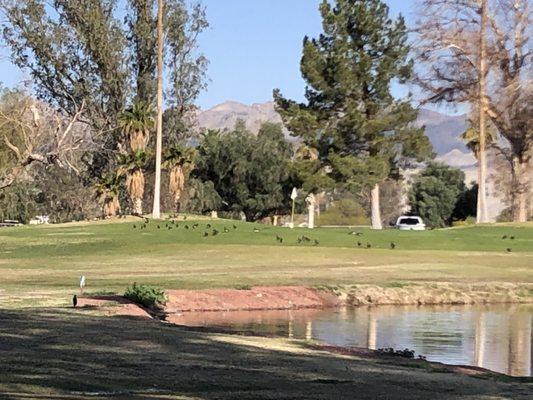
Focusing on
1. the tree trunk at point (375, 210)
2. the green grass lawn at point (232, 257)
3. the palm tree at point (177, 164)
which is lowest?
the green grass lawn at point (232, 257)

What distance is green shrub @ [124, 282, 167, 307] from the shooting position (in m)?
23.9

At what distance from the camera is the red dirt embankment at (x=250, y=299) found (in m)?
26.0

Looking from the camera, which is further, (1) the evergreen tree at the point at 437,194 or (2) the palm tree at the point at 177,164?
(1) the evergreen tree at the point at 437,194

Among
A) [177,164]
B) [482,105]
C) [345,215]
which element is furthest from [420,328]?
[345,215]

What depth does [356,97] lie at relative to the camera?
233 ft

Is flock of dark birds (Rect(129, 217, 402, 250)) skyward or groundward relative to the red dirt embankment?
skyward

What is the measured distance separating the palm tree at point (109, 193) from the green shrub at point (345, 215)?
66.8 metres

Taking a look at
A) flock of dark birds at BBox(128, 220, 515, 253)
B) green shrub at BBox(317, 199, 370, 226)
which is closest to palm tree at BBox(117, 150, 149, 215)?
flock of dark birds at BBox(128, 220, 515, 253)

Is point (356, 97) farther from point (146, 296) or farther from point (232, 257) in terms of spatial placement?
point (146, 296)

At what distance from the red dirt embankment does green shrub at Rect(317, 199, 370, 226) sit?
97.2 metres

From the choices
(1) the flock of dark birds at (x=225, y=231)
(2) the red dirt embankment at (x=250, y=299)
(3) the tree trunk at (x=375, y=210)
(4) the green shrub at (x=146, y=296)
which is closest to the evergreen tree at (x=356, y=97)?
(3) the tree trunk at (x=375, y=210)

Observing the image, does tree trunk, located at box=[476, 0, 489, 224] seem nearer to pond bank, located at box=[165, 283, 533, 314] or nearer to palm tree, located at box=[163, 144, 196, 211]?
palm tree, located at box=[163, 144, 196, 211]

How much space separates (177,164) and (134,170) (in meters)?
3.32

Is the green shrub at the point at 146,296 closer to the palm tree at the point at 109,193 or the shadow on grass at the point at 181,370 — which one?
the shadow on grass at the point at 181,370
